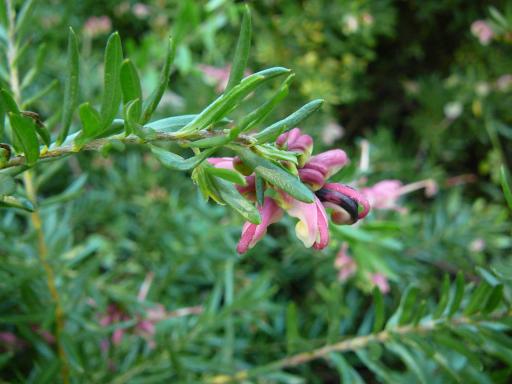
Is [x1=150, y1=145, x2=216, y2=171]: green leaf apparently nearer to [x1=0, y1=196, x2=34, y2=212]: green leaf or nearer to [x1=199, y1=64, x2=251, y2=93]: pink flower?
[x1=0, y1=196, x2=34, y2=212]: green leaf

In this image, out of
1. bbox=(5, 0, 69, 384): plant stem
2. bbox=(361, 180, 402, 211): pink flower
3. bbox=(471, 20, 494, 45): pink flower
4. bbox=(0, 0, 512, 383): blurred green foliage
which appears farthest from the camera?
bbox=(471, 20, 494, 45): pink flower

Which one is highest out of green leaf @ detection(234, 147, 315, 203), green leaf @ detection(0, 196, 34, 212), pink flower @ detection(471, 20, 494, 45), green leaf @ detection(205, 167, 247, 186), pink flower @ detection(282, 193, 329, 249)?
pink flower @ detection(471, 20, 494, 45)

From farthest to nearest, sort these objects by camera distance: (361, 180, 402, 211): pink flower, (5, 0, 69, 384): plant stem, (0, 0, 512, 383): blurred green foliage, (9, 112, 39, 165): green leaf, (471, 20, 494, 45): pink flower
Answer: (471, 20, 494, 45): pink flower, (361, 180, 402, 211): pink flower, (0, 0, 512, 383): blurred green foliage, (5, 0, 69, 384): plant stem, (9, 112, 39, 165): green leaf

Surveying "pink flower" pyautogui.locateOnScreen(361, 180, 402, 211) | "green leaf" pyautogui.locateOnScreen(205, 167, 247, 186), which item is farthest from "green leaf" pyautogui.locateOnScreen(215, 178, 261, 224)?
"pink flower" pyautogui.locateOnScreen(361, 180, 402, 211)

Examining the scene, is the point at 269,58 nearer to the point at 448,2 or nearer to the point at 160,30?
the point at 160,30

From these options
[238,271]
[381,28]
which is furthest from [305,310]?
[381,28]

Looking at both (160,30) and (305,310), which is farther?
(160,30)
